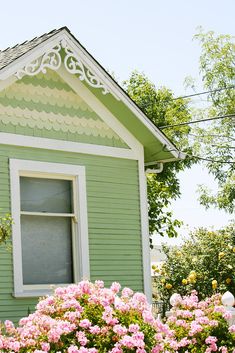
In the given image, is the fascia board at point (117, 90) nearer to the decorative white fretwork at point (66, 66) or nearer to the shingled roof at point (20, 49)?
the decorative white fretwork at point (66, 66)

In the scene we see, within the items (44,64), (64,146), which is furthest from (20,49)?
(64,146)

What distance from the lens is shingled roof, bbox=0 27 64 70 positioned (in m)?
11.7

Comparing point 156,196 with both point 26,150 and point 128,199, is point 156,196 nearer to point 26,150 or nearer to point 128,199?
point 128,199

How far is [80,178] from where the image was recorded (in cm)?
1278

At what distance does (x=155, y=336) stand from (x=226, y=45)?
16213 mm

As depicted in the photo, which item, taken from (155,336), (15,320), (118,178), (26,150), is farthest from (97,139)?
(155,336)

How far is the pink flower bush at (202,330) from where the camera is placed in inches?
397

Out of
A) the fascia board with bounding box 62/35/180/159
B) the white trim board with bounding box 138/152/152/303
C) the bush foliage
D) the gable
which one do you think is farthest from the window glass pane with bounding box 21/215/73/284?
the bush foliage

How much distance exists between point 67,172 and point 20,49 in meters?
1.99

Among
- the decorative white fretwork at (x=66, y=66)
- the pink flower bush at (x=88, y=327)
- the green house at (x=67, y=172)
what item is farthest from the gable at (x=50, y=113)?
the pink flower bush at (x=88, y=327)

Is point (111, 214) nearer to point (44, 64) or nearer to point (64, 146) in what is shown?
point (64, 146)

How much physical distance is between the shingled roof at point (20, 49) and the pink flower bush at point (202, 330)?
4.18 metres

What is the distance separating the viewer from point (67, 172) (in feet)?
41.4

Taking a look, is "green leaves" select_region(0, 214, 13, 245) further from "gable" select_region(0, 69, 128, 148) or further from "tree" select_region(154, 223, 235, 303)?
"tree" select_region(154, 223, 235, 303)
